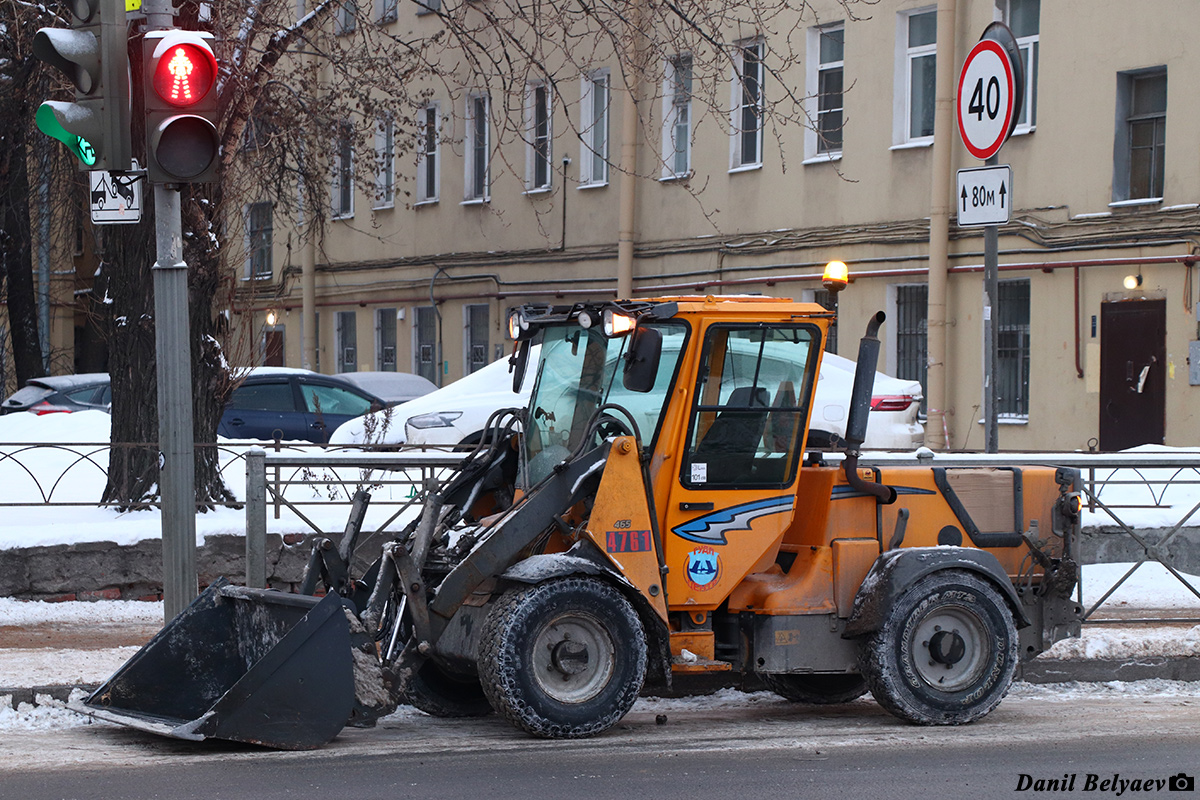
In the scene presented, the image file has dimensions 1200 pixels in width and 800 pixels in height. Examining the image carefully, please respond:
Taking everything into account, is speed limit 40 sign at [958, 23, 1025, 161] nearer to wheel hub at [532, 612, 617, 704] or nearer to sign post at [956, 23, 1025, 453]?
sign post at [956, 23, 1025, 453]

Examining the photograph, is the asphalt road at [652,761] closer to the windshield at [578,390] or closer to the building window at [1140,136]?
the windshield at [578,390]

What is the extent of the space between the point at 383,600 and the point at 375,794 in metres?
1.16

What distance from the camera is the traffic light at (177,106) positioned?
700 centimetres

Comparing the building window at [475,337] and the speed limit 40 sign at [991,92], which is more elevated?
the speed limit 40 sign at [991,92]

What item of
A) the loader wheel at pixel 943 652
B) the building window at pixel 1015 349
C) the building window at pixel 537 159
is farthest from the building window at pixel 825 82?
the loader wheel at pixel 943 652

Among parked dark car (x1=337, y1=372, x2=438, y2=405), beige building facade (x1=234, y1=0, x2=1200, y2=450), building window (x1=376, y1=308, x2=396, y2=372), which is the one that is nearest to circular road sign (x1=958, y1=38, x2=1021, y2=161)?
beige building facade (x1=234, y1=0, x2=1200, y2=450)

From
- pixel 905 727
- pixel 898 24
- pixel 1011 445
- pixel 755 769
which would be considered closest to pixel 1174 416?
pixel 1011 445

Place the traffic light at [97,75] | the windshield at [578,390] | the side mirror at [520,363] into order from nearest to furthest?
1. the windshield at [578,390]
2. the traffic light at [97,75]
3. the side mirror at [520,363]

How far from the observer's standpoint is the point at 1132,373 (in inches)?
705

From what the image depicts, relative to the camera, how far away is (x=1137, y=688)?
8281mm

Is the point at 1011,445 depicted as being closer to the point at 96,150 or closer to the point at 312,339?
the point at 96,150

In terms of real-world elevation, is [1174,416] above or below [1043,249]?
below

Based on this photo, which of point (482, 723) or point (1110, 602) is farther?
point (1110, 602)

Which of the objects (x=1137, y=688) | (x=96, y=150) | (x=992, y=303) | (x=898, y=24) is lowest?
(x=1137, y=688)
